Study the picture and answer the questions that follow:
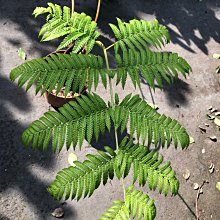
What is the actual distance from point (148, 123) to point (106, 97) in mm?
2152

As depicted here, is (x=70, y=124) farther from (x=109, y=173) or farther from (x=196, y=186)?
(x=196, y=186)

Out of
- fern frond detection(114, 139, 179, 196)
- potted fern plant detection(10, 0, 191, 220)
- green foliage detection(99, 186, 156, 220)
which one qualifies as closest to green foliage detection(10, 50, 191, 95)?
potted fern plant detection(10, 0, 191, 220)

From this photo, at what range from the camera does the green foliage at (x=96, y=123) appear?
1927 millimetres

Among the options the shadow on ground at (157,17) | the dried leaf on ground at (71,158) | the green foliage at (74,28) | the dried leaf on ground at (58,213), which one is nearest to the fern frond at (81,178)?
the green foliage at (74,28)

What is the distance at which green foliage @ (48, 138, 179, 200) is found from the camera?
1.82 m

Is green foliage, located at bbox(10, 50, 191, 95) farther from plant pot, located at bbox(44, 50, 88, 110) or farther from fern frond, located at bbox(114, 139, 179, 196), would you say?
plant pot, located at bbox(44, 50, 88, 110)

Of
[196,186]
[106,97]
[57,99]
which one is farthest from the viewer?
[106,97]

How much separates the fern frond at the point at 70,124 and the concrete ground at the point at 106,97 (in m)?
1.62

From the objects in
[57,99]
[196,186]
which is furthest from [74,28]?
[196,186]

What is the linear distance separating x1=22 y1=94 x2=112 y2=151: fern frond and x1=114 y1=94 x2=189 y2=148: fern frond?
96 mm

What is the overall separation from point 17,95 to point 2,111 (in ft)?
0.95

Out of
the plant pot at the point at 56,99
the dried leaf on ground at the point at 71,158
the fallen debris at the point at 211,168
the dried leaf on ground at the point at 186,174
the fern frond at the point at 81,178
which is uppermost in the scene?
the fern frond at the point at 81,178

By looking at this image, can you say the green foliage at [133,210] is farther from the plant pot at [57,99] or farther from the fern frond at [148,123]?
the plant pot at [57,99]

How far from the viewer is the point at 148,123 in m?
2.04
